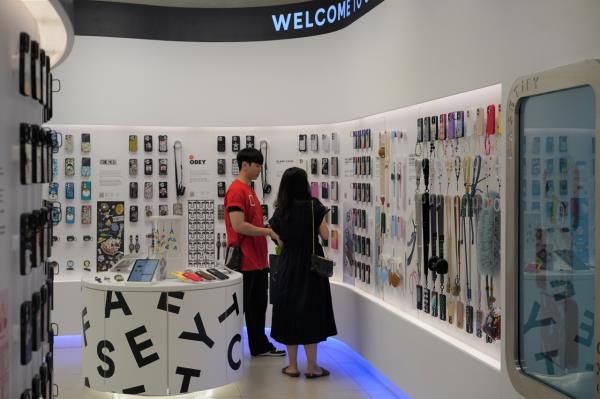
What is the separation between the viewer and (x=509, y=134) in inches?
131

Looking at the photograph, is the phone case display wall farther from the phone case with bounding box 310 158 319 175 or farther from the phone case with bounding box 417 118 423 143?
the phone case with bounding box 310 158 319 175

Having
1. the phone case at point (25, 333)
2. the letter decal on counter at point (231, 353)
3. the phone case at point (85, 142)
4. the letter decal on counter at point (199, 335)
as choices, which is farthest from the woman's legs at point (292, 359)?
the phone case at point (25, 333)

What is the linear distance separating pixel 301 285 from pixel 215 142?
8.18 feet

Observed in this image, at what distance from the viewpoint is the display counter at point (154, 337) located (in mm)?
4980

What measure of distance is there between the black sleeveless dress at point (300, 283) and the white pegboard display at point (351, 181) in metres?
0.62

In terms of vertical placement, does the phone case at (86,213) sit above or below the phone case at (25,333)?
above

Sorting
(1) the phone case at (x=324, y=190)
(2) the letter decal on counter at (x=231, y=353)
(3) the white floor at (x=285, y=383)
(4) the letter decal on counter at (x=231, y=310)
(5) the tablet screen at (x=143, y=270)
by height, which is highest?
(1) the phone case at (x=324, y=190)

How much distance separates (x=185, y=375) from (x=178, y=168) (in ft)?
10.0

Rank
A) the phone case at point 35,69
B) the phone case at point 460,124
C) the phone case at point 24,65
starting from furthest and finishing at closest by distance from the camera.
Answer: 1. the phone case at point 460,124
2. the phone case at point 35,69
3. the phone case at point 24,65

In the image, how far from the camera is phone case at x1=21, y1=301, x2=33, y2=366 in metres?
2.71

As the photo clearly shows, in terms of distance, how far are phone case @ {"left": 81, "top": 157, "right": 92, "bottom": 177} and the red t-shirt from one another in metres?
1.96

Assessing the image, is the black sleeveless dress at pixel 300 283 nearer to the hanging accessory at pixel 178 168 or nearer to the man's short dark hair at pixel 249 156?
the man's short dark hair at pixel 249 156

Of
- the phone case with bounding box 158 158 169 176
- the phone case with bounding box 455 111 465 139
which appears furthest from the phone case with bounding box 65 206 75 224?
the phone case with bounding box 455 111 465 139

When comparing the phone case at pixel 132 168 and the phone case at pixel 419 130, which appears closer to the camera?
the phone case at pixel 419 130
